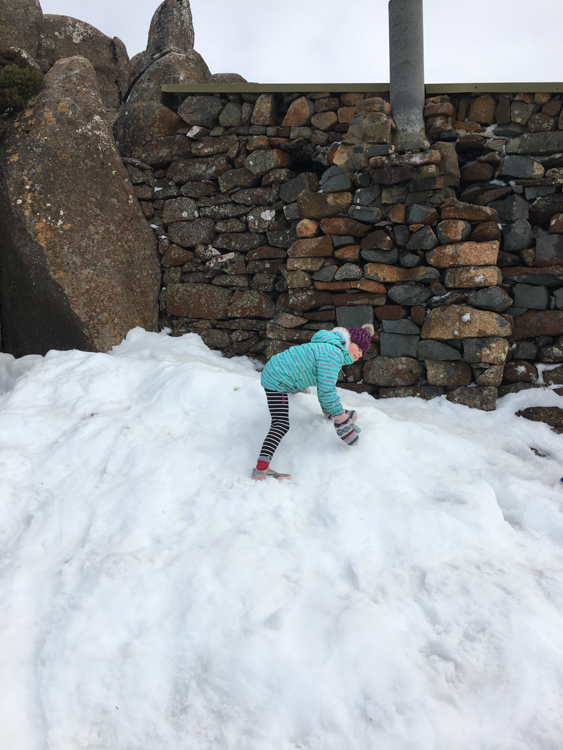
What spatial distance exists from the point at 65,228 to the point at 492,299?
4677 millimetres

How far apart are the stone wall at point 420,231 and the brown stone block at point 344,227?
15mm

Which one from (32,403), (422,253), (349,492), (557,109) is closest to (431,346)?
(422,253)

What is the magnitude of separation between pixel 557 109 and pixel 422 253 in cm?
204

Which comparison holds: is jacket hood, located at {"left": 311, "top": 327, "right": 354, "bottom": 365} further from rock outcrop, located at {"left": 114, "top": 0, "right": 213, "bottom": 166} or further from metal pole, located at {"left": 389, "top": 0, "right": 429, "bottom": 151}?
rock outcrop, located at {"left": 114, "top": 0, "right": 213, "bottom": 166}

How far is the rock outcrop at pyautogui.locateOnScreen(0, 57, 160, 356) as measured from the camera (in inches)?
195

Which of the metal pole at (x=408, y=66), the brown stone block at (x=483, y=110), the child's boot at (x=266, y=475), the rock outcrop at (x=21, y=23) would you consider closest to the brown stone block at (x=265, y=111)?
the metal pole at (x=408, y=66)

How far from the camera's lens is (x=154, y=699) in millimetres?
1920

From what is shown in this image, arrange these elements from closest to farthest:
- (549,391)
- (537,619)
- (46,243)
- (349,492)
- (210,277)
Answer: (537,619), (349,492), (549,391), (46,243), (210,277)

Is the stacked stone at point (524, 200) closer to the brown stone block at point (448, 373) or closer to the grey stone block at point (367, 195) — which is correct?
the brown stone block at point (448, 373)

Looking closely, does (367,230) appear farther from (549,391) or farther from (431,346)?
(549,391)

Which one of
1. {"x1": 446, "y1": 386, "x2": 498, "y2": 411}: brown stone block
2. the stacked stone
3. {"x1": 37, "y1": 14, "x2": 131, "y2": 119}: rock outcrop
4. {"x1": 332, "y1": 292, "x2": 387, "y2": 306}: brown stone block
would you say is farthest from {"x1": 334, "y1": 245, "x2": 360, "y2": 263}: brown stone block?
{"x1": 37, "y1": 14, "x2": 131, "y2": 119}: rock outcrop

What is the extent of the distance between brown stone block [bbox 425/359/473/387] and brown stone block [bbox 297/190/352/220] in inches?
74.1

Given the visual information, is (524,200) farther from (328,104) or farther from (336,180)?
(328,104)

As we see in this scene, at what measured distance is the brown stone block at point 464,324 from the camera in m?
4.37
